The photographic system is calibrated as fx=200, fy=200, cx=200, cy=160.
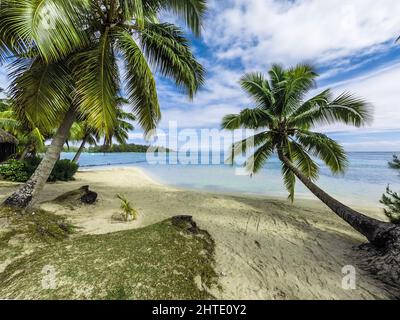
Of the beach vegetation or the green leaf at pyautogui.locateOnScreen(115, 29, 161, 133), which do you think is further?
the beach vegetation

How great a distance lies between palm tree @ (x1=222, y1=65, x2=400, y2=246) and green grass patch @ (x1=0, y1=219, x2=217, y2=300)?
4.68 metres

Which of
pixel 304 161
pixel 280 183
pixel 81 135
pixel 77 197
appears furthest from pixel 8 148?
pixel 280 183

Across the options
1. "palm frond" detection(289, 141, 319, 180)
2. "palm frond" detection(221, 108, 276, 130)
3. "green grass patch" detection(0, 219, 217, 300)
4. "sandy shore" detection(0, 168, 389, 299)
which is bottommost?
"sandy shore" detection(0, 168, 389, 299)

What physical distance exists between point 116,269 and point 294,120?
7343mm

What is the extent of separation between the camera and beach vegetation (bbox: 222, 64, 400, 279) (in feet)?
21.8

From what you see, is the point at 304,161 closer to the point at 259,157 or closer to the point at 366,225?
the point at 259,157

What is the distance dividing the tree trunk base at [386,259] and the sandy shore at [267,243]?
0.19 metres

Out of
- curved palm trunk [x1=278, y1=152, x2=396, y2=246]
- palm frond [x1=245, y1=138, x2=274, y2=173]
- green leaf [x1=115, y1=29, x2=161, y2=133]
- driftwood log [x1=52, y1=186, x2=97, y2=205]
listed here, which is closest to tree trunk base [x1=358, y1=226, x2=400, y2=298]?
curved palm trunk [x1=278, y1=152, x2=396, y2=246]

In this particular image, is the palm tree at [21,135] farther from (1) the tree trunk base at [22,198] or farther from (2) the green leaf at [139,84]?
(2) the green leaf at [139,84]

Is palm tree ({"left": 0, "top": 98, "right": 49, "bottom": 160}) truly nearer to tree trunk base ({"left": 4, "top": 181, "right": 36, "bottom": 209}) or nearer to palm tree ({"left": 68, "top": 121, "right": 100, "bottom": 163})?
palm tree ({"left": 68, "top": 121, "right": 100, "bottom": 163})

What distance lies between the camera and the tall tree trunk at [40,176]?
15.8ft

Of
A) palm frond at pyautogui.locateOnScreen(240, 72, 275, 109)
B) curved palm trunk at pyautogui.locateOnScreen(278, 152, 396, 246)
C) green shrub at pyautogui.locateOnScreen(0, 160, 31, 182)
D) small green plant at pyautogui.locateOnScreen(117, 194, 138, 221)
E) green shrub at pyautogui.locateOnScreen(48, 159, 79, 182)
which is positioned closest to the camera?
curved palm trunk at pyautogui.locateOnScreen(278, 152, 396, 246)

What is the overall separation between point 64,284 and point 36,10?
4.22 m

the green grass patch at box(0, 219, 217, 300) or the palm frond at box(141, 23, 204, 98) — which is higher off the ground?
the palm frond at box(141, 23, 204, 98)
